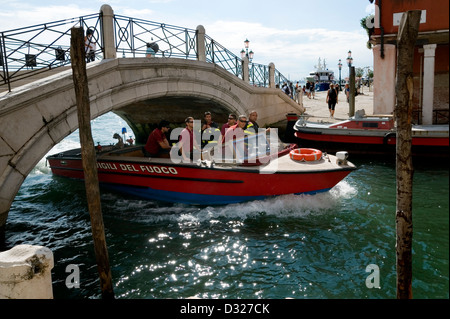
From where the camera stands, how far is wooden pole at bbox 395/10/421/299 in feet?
12.0

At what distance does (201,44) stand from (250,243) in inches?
290

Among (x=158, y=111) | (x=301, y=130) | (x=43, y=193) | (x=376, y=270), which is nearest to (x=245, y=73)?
(x=301, y=130)

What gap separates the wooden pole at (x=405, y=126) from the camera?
3.67 m

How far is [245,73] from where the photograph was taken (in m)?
15.8

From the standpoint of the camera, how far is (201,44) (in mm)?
12477

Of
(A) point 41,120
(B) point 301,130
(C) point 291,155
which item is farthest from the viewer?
(B) point 301,130

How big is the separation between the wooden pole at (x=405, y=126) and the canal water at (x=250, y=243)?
1.19 m

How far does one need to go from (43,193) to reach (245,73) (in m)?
8.69

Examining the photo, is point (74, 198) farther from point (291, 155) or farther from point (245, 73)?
point (245, 73)

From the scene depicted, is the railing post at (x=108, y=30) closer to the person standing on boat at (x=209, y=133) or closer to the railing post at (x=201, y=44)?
the person standing on boat at (x=209, y=133)

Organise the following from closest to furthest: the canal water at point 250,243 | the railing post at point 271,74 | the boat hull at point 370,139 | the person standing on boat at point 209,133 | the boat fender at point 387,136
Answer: the canal water at point 250,243 → the person standing on boat at point 209,133 → the boat hull at point 370,139 → the boat fender at point 387,136 → the railing post at point 271,74

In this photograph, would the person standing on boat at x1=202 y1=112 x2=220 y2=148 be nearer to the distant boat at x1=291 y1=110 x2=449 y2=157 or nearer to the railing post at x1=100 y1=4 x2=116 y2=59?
the railing post at x1=100 y1=4 x2=116 y2=59

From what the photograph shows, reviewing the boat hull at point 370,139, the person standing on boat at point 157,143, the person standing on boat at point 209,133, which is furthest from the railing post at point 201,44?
the boat hull at point 370,139

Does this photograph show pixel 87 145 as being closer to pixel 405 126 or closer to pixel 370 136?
pixel 405 126
